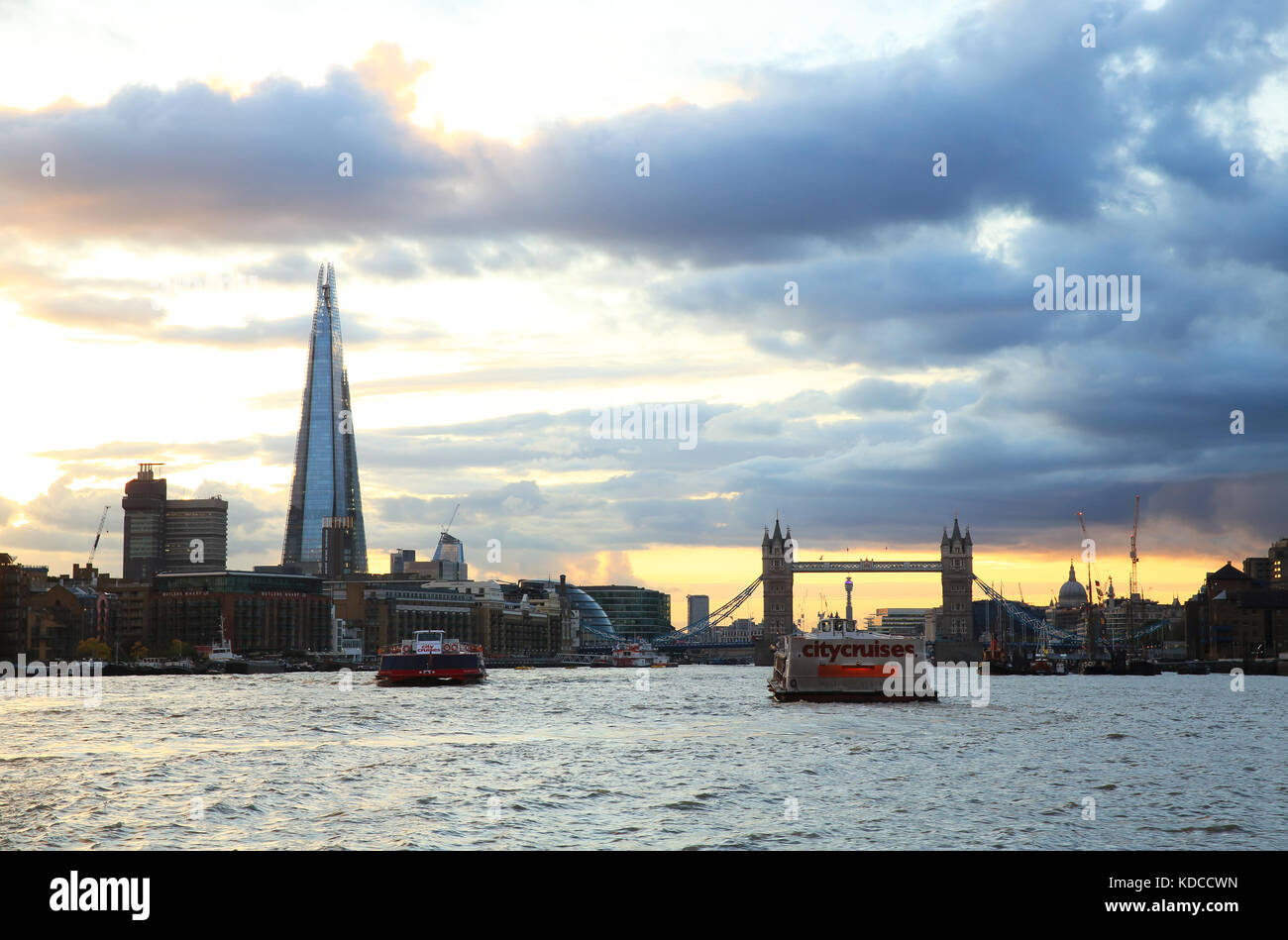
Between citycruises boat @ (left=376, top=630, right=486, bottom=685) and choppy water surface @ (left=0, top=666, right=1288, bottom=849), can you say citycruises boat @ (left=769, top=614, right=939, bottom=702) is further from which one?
citycruises boat @ (left=376, top=630, right=486, bottom=685)

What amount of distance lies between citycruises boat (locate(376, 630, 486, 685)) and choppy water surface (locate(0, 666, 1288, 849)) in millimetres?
59778

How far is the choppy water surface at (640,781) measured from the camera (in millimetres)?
29828

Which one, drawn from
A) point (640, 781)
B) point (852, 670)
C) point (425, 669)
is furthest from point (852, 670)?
point (425, 669)

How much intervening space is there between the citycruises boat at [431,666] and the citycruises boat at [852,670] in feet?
193

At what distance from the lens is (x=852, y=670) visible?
287ft

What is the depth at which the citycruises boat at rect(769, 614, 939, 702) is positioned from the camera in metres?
86.9

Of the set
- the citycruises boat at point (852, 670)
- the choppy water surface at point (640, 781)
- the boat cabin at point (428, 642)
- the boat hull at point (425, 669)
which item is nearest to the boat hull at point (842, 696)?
the citycruises boat at point (852, 670)

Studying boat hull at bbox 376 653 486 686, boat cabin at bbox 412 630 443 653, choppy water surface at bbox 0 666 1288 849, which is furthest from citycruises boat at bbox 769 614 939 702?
boat cabin at bbox 412 630 443 653

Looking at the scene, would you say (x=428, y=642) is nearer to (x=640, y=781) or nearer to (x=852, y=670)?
(x=852, y=670)
